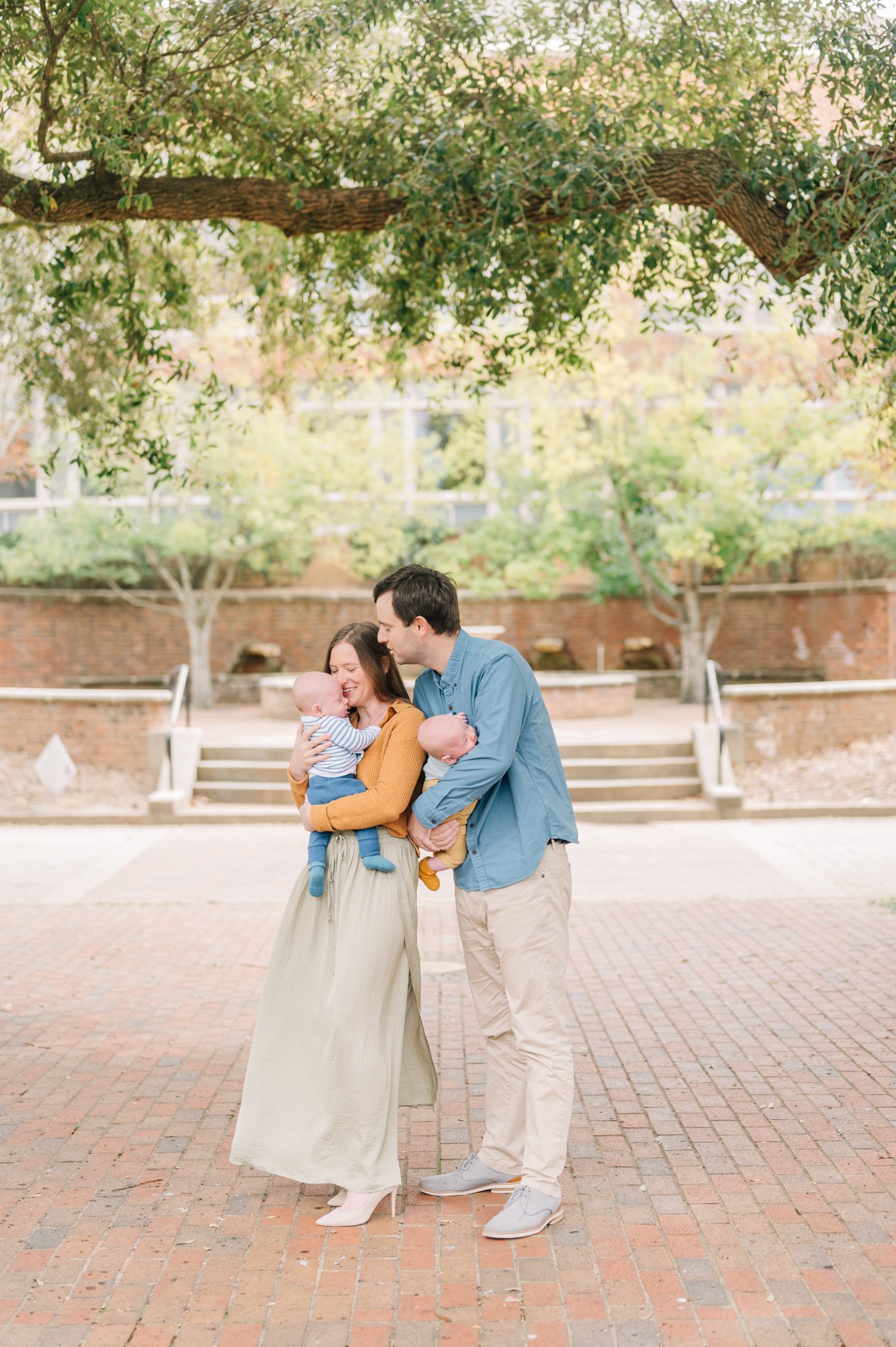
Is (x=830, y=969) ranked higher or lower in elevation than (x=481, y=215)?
lower

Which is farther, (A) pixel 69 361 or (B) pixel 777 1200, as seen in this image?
(A) pixel 69 361

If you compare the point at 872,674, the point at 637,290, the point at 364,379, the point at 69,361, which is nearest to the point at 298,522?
the point at 364,379

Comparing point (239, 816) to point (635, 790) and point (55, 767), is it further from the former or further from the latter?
point (635, 790)

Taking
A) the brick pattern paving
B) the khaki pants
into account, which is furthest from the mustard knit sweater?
the brick pattern paving

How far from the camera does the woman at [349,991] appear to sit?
3.81 m

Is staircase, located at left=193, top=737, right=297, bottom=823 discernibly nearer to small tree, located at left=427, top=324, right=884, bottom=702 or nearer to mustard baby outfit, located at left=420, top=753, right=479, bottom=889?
small tree, located at left=427, top=324, right=884, bottom=702

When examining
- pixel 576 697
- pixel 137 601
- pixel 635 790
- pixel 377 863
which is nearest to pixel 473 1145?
pixel 377 863

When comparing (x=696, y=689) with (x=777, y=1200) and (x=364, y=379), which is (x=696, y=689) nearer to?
(x=364, y=379)

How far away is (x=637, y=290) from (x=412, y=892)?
4.62 metres

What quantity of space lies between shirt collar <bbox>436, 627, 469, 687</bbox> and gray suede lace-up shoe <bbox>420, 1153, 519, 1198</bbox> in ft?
5.22

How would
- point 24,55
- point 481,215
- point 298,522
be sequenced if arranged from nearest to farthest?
point 481,215, point 24,55, point 298,522

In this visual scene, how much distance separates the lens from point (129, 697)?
1528 cm

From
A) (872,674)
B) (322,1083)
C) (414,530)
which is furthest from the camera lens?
(414,530)

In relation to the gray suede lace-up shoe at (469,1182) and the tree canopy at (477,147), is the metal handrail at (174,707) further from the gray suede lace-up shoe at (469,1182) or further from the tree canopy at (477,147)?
the gray suede lace-up shoe at (469,1182)
